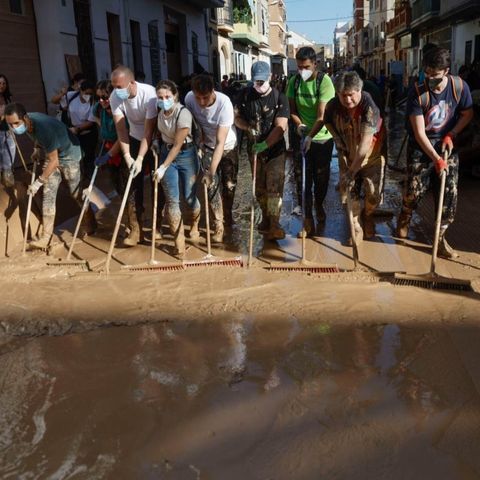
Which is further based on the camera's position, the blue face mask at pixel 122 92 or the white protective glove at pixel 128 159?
the white protective glove at pixel 128 159

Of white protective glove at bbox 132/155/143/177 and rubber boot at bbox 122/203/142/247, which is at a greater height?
white protective glove at bbox 132/155/143/177

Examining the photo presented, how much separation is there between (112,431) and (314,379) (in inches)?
46.2

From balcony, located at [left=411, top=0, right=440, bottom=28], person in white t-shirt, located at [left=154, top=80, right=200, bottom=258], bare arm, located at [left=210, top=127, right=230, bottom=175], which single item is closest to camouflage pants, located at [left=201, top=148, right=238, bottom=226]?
person in white t-shirt, located at [left=154, top=80, right=200, bottom=258]

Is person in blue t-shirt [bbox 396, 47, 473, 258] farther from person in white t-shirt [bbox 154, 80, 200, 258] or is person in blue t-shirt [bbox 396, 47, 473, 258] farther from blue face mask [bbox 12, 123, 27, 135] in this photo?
blue face mask [bbox 12, 123, 27, 135]

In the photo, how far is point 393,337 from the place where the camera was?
384 centimetres

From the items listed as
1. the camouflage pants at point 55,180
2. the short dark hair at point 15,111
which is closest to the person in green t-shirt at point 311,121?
the camouflage pants at point 55,180

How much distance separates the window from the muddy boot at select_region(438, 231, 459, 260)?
26.5 ft

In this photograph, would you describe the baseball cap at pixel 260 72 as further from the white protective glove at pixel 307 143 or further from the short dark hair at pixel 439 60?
the short dark hair at pixel 439 60

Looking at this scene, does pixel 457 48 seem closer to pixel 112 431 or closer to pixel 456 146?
pixel 456 146

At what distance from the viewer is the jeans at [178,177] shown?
18.1 feet

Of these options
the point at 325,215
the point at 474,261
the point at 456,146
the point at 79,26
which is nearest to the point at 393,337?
the point at 474,261

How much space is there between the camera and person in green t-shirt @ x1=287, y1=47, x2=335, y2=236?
5.64 m

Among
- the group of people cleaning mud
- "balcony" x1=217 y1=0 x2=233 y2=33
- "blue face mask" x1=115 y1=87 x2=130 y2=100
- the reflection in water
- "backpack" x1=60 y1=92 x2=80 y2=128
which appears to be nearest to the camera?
the reflection in water

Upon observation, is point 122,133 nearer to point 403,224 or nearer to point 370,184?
point 370,184
